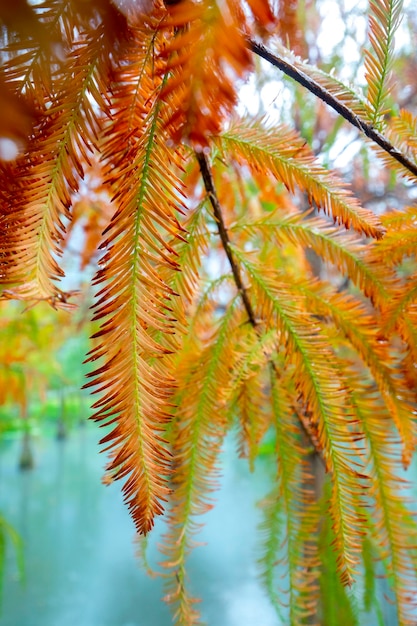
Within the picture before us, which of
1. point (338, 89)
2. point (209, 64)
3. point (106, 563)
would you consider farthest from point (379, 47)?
point (106, 563)

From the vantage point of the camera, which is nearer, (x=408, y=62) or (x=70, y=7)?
(x=70, y=7)

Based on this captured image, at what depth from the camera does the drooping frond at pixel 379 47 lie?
23 cm

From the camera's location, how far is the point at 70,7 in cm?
18

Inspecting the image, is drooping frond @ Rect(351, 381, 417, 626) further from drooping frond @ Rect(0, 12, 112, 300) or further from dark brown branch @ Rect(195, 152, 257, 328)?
drooping frond @ Rect(0, 12, 112, 300)

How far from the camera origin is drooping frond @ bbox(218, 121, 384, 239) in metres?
0.28

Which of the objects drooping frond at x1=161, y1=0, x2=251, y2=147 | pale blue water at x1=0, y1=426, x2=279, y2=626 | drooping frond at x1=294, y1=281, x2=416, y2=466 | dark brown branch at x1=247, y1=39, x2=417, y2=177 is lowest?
pale blue water at x1=0, y1=426, x2=279, y2=626

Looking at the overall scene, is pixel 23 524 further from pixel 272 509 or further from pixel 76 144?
pixel 76 144

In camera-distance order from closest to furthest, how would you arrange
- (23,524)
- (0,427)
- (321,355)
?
(321,355)
(0,427)
(23,524)

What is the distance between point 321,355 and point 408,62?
31.7 inches

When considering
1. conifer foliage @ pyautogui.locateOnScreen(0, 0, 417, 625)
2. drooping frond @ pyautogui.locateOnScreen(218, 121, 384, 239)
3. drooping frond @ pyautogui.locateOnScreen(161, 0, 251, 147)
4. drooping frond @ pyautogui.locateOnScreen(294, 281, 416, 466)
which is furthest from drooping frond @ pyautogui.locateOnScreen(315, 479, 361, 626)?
drooping frond @ pyautogui.locateOnScreen(161, 0, 251, 147)

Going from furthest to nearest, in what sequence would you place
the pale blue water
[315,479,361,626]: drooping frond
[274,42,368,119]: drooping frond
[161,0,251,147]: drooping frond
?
the pale blue water < [315,479,361,626]: drooping frond < [274,42,368,119]: drooping frond < [161,0,251,147]: drooping frond

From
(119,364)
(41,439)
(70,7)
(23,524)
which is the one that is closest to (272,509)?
(119,364)

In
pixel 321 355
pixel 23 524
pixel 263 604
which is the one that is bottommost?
pixel 263 604

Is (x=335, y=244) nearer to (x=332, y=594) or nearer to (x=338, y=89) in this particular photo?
(x=338, y=89)
